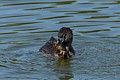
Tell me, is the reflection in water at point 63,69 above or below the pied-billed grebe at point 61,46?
below

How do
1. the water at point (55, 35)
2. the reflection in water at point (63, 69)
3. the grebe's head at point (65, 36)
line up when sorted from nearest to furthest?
the reflection in water at point (63, 69) < the water at point (55, 35) < the grebe's head at point (65, 36)

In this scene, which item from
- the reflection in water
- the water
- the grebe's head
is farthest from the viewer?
the grebe's head

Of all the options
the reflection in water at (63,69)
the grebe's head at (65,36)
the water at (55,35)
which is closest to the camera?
the reflection in water at (63,69)

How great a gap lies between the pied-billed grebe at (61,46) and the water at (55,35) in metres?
0.23

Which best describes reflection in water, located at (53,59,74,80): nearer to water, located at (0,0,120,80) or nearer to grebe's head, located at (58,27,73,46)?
water, located at (0,0,120,80)

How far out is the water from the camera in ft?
42.6

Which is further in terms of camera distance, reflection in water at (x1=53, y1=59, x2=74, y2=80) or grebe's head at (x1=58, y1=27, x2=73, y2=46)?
grebe's head at (x1=58, y1=27, x2=73, y2=46)

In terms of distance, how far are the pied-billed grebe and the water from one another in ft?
0.75

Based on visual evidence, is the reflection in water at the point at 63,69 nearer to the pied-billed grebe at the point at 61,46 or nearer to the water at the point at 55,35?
the water at the point at 55,35

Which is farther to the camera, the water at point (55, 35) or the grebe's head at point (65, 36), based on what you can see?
the grebe's head at point (65, 36)

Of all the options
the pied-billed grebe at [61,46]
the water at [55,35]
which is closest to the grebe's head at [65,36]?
the pied-billed grebe at [61,46]

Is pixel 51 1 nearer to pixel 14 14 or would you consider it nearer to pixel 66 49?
pixel 14 14

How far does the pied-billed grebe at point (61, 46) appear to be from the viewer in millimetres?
14508

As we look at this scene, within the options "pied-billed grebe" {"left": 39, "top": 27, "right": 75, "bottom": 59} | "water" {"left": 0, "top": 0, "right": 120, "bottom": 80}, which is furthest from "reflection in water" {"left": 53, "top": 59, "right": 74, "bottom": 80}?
"pied-billed grebe" {"left": 39, "top": 27, "right": 75, "bottom": 59}
